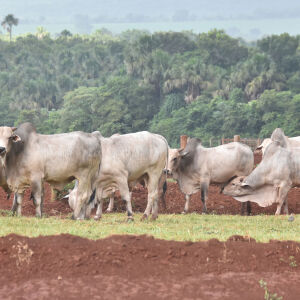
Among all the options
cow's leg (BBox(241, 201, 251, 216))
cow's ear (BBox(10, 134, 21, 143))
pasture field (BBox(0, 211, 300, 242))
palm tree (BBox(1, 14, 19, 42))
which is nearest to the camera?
pasture field (BBox(0, 211, 300, 242))

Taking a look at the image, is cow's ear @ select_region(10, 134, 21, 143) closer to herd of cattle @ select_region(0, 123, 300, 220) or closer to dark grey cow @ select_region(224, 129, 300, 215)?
herd of cattle @ select_region(0, 123, 300, 220)

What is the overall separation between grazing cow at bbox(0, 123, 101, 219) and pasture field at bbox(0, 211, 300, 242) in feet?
2.56

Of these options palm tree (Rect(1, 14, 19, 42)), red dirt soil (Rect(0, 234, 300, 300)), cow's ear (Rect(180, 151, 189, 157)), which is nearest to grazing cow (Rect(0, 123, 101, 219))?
red dirt soil (Rect(0, 234, 300, 300))

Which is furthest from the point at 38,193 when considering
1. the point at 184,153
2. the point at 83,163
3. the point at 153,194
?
the point at 184,153

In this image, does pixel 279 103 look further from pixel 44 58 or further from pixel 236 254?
pixel 236 254

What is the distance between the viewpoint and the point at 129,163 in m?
11.5

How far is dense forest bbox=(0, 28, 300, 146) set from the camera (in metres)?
65.8

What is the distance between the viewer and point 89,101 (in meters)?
75.0

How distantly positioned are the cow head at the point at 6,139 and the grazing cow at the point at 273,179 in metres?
4.92

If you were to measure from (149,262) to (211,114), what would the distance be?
199 ft

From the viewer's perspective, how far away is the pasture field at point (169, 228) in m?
8.98

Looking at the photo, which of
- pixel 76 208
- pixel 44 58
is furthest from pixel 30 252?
pixel 44 58

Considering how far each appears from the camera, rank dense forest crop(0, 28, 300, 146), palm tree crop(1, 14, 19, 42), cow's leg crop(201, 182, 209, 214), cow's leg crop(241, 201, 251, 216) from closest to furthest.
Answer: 1. cow's leg crop(201, 182, 209, 214)
2. cow's leg crop(241, 201, 251, 216)
3. dense forest crop(0, 28, 300, 146)
4. palm tree crop(1, 14, 19, 42)

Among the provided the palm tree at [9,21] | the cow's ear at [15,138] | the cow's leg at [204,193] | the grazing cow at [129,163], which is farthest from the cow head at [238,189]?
the palm tree at [9,21]
